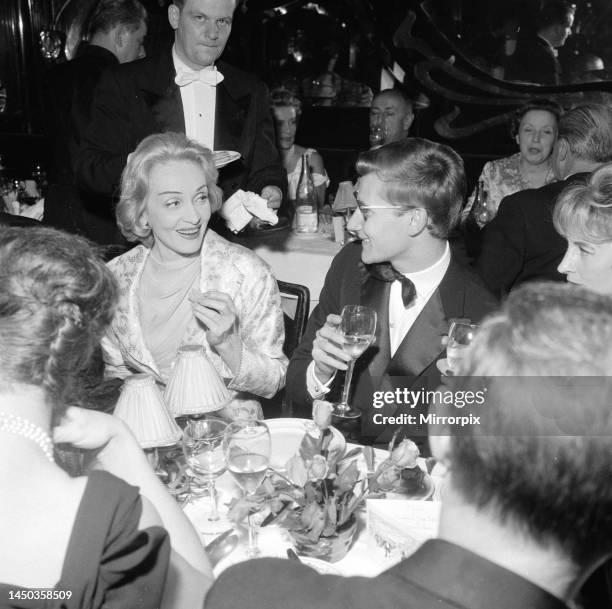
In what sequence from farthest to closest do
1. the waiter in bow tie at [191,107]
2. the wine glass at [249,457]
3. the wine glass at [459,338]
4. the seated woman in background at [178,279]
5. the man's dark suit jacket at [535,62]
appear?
the man's dark suit jacket at [535,62], the waiter in bow tie at [191,107], the seated woman in background at [178,279], the wine glass at [459,338], the wine glass at [249,457]

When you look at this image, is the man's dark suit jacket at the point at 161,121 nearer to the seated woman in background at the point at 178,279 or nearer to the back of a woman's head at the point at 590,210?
the seated woman in background at the point at 178,279

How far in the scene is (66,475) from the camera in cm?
102

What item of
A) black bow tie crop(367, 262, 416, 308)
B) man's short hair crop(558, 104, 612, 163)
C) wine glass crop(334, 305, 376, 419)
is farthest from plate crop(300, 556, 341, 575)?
man's short hair crop(558, 104, 612, 163)

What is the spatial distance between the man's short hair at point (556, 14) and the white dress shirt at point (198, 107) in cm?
375

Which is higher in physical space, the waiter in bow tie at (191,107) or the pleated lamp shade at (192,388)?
the waiter in bow tie at (191,107)

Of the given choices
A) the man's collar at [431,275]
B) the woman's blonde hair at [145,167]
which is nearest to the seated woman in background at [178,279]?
the woman's blonde hair at [145,167]

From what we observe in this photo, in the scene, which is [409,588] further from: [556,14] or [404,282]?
[556,14]

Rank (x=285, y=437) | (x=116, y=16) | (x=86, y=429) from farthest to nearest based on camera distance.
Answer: (x=116, y=16) → (x=285, y=437) → (x=86, y=429)

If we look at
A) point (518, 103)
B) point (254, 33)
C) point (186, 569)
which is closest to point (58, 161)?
point (254, 33)

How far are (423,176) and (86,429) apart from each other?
140cm

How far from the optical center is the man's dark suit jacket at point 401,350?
7.02 feet

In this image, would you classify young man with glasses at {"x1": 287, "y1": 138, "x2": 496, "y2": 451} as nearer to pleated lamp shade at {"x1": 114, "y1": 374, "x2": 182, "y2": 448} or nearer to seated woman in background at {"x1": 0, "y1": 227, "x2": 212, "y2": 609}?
pleated lamp shade at {"x1": 114, "y1": 374, "x2": 182, "y2": 448}

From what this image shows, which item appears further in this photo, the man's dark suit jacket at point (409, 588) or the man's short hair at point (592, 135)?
the man's short hair at point (592, 135)

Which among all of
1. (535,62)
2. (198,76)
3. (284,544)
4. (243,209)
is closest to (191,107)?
(198,76)
